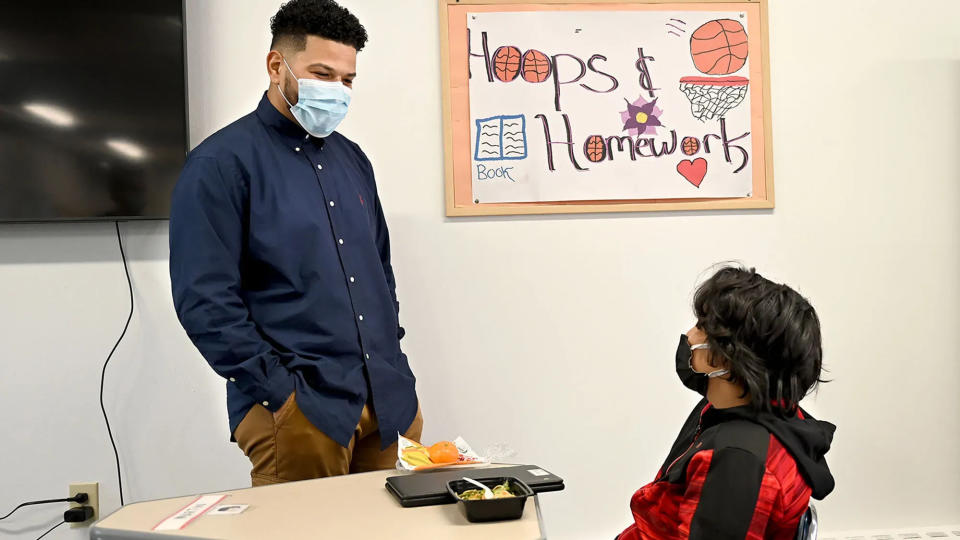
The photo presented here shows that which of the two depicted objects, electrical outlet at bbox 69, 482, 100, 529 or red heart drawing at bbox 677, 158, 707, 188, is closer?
electrical outlet at bbox 69, 482, 100, 529

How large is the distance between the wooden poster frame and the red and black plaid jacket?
130 centimetres


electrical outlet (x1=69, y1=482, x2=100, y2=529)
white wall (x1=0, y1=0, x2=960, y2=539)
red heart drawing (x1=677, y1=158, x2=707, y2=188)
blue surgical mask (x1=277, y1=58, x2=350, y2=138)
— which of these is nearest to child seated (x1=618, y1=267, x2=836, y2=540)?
blue surgical mask (x1=277, y1=58, x2=350, y2=138)

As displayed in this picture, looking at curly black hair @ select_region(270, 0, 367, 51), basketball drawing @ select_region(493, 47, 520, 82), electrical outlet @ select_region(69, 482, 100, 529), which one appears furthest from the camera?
basketball drawing @ select_region(493, 47, 520, 82)

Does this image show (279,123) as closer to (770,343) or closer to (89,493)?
(770,343)

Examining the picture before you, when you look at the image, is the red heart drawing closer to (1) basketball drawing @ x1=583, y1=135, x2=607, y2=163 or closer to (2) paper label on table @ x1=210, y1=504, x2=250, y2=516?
(1) basketball drawing @ x1=583, y1=135, x2=607, y2=163

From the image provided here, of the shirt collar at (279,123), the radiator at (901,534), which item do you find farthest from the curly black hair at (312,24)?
the radiator at (901,534)

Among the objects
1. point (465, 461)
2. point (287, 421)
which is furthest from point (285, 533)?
point (287, 421)

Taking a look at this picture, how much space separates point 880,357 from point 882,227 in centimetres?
43

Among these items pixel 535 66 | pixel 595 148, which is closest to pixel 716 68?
pixel 595 148

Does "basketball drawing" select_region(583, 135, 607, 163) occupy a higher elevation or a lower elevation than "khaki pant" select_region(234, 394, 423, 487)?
higher

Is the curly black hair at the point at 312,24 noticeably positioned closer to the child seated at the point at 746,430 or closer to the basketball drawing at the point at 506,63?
the basketball drawing at the point at 506,63

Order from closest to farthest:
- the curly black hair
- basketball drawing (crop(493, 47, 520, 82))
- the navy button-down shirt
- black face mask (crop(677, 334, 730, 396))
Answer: black face mask (crop(677, 334, 730, 396)) → the navy button-down shirt → the curly black hair → basketball drawing (crop(493, 47, 520, 82))

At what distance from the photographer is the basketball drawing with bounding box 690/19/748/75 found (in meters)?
2.56

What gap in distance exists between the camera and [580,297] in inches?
101
